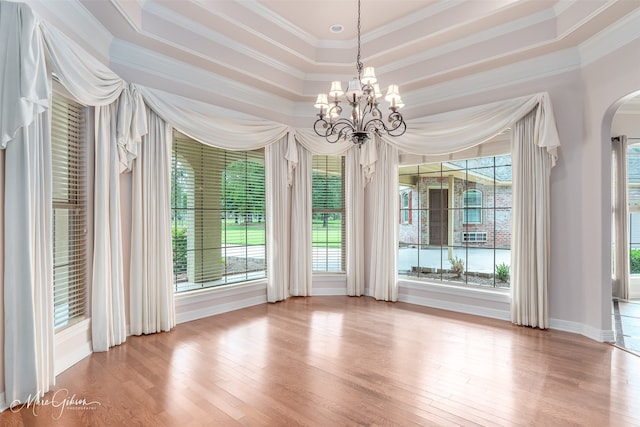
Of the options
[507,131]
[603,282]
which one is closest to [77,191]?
[507,131]

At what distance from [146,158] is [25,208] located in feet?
5.19

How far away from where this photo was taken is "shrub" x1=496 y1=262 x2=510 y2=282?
4711 mm

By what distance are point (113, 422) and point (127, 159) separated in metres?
2.52

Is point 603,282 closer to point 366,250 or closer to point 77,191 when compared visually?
point 366,250

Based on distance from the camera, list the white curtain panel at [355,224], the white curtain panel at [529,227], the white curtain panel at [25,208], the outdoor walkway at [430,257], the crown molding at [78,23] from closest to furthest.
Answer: the white curtain panel at [25,208] < the crown molding at [78,23] < the white curtain panel at [529,227] < the outdoor walkway at [430,257] < the white curtain panel at [355,224]

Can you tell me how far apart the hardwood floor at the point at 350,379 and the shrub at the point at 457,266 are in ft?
3.02

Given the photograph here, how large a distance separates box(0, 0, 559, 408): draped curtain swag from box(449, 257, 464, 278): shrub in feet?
2.86

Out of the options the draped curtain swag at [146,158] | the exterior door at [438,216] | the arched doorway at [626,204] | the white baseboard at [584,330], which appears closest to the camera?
the draped curtain swag at [146,158]

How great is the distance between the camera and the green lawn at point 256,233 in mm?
5021

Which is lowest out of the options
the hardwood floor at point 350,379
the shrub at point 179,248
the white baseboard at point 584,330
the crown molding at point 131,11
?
the hardwood floor at point 350,379

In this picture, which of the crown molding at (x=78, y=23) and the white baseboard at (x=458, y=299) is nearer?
the crown molding at (x=78, y=23)

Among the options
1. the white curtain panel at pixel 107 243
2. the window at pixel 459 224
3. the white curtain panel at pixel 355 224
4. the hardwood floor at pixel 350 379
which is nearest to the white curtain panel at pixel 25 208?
the hardwood floor at pixel 350 379

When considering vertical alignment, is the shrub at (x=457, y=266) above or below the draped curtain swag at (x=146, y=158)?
below

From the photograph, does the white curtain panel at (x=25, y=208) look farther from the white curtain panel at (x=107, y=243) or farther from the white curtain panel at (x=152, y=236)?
the white curtain panel at (x=152, y=236)
